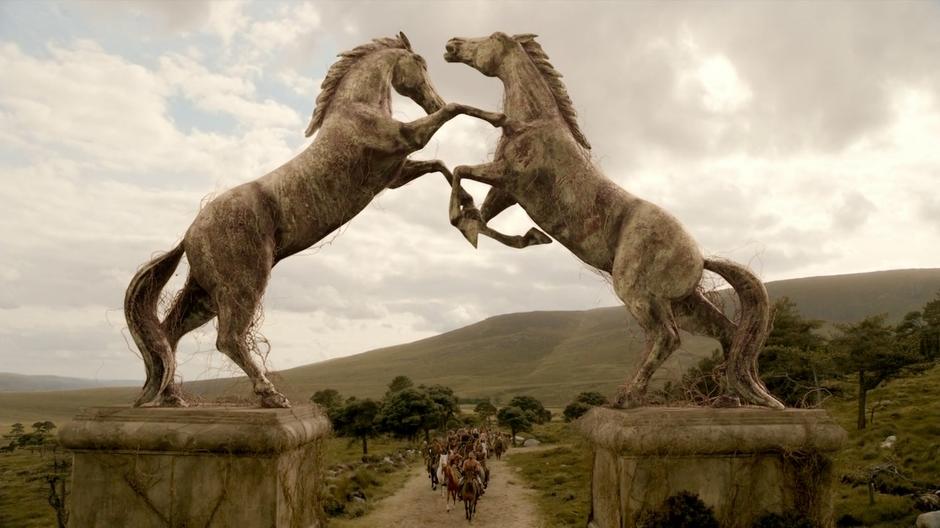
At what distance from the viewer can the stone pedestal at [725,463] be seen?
5.25 m

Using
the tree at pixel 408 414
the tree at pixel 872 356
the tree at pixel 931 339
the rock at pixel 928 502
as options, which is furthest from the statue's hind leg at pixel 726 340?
the tree at pixel 931 339

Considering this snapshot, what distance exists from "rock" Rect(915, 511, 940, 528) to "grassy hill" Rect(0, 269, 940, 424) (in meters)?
78.9

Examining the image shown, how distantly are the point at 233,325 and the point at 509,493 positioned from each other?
1449cm

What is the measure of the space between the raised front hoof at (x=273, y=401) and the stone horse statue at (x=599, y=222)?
8.18 ft

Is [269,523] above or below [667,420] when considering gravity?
below

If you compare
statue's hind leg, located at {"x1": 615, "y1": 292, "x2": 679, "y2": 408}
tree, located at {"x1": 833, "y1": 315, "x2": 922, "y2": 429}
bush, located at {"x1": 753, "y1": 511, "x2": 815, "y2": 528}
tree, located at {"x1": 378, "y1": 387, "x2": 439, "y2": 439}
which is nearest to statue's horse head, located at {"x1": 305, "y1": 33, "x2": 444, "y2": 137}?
statue's hind leg, located at {"x1": 615, "y1": 292, "x2": 679, "y2": 408}

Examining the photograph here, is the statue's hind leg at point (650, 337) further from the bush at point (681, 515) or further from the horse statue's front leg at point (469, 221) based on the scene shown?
the horse statue's front leg at point (469, 221)

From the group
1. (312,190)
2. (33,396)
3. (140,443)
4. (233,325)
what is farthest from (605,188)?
(33,396)

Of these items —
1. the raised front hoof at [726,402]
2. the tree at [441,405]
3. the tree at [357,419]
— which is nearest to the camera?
the raised front hoof at [726,402]

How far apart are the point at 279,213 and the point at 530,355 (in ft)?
458

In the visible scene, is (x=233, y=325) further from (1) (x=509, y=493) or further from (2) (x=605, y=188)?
(1) (x=509, y=493)

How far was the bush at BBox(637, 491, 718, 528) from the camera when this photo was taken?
512 cm

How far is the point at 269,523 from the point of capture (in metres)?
5.08

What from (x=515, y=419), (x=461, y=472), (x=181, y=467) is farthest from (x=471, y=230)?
(x=515, y=419)
